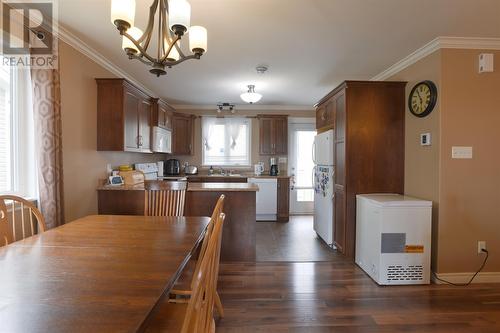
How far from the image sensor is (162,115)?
4.45 m

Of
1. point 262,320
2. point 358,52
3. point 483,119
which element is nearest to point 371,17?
point 358,52

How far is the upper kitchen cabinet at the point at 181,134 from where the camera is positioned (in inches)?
211

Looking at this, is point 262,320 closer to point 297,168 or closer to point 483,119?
point 483,119

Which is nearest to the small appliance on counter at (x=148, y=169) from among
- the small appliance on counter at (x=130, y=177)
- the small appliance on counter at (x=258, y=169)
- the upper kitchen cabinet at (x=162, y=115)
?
the small appliance on counter at (x=130, y=177)

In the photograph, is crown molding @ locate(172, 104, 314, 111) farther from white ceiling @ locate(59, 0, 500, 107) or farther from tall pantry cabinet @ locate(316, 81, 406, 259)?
tall pantry cabinet @ locate(316, 81, 406, 259)

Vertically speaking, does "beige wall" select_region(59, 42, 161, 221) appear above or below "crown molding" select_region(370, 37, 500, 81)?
below

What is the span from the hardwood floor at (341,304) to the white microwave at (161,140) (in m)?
2.36

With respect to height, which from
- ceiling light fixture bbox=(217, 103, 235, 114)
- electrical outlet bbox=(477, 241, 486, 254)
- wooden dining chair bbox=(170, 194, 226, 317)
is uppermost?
ceiling light fixture bbox=(217, 103, 235, 114)

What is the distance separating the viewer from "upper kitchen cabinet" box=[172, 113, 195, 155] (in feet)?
17.6

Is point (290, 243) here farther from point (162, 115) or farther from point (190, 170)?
point (162, 115)

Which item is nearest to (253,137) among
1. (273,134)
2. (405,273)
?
(273,134)

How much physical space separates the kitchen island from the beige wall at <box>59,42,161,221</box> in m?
0.20

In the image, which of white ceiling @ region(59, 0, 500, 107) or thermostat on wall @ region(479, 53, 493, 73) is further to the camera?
thermostat on wall @ region(479, 53, 493, 73)

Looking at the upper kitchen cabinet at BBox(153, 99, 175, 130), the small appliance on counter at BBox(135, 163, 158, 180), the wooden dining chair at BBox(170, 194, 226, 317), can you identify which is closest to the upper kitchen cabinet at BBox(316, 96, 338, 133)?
the wooden dining chair at BBox(170, 194, 226, 317)
